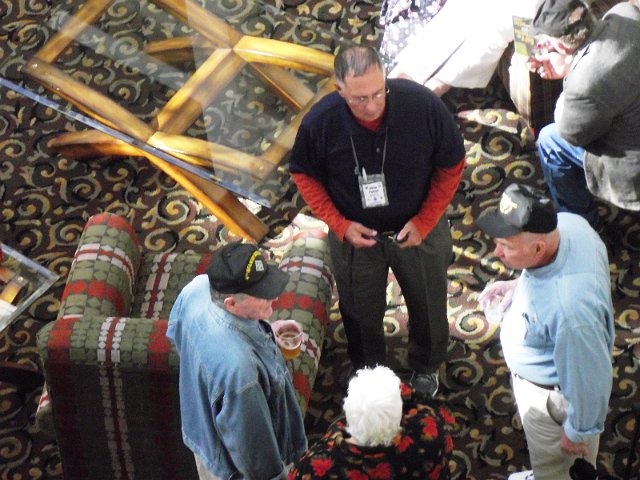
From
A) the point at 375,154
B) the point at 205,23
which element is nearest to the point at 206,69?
the point at 205,23

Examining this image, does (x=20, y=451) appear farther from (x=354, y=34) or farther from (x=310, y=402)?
(x=354, y=34)

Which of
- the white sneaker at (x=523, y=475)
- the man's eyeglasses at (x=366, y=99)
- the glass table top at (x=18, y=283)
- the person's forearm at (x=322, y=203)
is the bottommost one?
the white sneaker at (x=523, y=475)

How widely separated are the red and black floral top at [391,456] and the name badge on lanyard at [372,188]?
87 cm

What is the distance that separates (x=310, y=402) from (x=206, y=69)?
150 centimetres

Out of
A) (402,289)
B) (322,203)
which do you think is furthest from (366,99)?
(402,289)

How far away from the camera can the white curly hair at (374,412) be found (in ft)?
7.70

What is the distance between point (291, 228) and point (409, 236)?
1.14m

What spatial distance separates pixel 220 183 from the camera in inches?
152

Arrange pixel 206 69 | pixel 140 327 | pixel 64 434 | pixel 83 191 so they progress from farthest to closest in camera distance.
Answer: pixel 83 191 → pixel 206 69 → pixel 64 434 → pixel 140 327

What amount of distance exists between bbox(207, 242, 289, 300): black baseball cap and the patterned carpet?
118cm

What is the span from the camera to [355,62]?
2.90 meters

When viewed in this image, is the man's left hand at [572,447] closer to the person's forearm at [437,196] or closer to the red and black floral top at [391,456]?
the red and black floral top at [391,456]

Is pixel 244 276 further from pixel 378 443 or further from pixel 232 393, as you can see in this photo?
pixel 378 443

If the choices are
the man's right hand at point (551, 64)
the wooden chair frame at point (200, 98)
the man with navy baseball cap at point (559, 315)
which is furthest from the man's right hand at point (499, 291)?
the wooden chair frame at point (200, 98)
